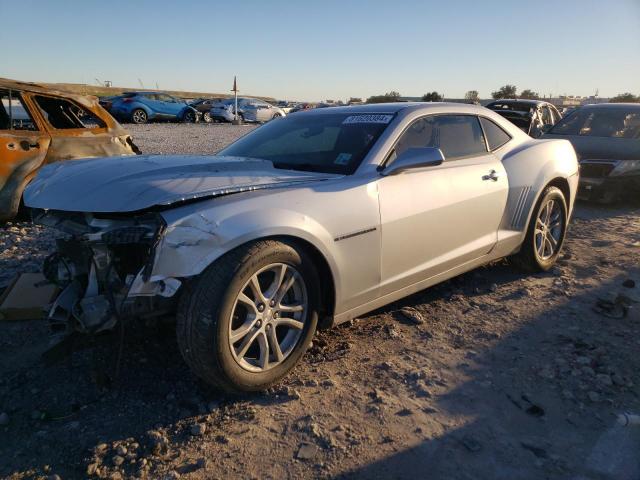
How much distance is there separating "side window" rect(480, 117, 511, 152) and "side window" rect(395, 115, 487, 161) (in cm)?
8

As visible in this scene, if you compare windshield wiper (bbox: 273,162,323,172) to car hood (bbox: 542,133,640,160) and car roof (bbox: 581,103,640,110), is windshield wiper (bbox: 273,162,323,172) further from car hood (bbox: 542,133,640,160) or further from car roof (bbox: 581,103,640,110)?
car roof (bbox: 581,103,640,110)

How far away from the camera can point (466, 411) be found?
256 centimetres

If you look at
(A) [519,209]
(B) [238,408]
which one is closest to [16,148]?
(B) [238,408]

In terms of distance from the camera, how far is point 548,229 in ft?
15.1

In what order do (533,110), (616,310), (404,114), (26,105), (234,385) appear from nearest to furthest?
1. (234,385)
2. (404,114)
3. (616,310)
4. (26,105)
5. (533,110)

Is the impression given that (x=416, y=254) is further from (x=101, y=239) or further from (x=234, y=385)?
(x=101, y=239)

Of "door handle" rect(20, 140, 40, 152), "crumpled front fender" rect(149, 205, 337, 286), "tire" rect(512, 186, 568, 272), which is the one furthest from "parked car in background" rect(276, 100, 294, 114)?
"crumpled front fender" rect(149, 205, 337, 286)

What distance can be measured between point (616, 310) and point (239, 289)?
2.92 m

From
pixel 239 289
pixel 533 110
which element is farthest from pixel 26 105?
pixel 533 110

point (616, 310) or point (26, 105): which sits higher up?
point (26, 105)

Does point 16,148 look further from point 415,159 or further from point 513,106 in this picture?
point 513,106

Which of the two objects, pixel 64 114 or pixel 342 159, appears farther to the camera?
pixel 64 114

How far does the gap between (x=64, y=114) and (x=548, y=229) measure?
18.2ft

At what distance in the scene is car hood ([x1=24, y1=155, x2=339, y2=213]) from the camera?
2461mm
